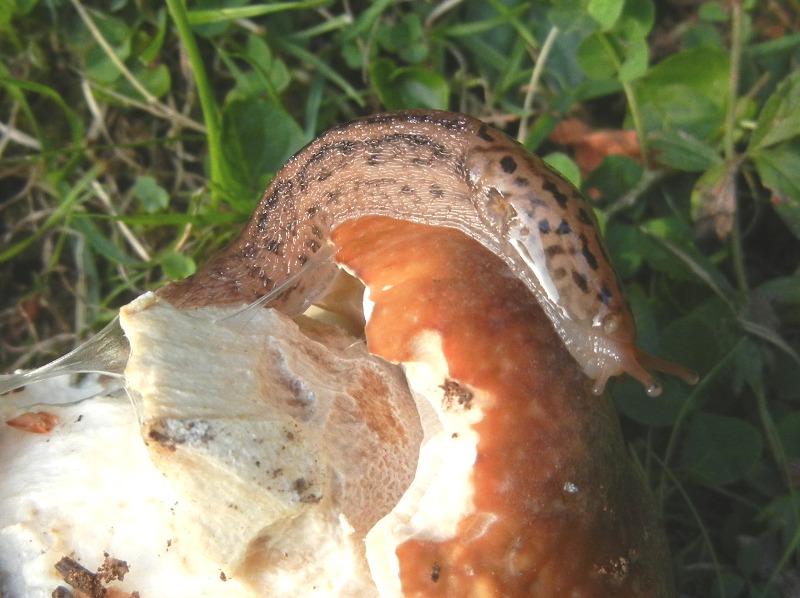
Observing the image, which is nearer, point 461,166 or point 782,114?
point 461,166

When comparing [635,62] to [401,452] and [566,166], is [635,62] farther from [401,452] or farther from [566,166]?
[401,452]

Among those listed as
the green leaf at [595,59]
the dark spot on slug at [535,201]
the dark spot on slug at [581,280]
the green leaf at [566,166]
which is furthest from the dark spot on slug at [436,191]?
the green leaf at [595,59]

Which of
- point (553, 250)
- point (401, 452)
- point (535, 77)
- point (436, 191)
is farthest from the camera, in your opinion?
point (535, 77)

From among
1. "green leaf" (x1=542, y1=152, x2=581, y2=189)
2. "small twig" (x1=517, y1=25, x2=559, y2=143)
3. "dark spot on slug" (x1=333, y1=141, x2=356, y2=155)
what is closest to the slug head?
"dark spot on slug" (x1=333, y1=141, x2=356, y2=155)

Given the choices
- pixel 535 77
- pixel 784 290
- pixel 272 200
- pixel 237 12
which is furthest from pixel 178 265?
pixel 784 290

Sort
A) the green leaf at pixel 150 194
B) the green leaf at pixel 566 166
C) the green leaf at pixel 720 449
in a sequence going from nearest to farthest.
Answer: the green leaf at pixel 720 449
the green leaf at pixel 566 166
the green leaf at pixel 150 194

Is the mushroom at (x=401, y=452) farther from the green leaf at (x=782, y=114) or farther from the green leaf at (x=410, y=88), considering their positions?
the green leaf at (x=782, y=114)
